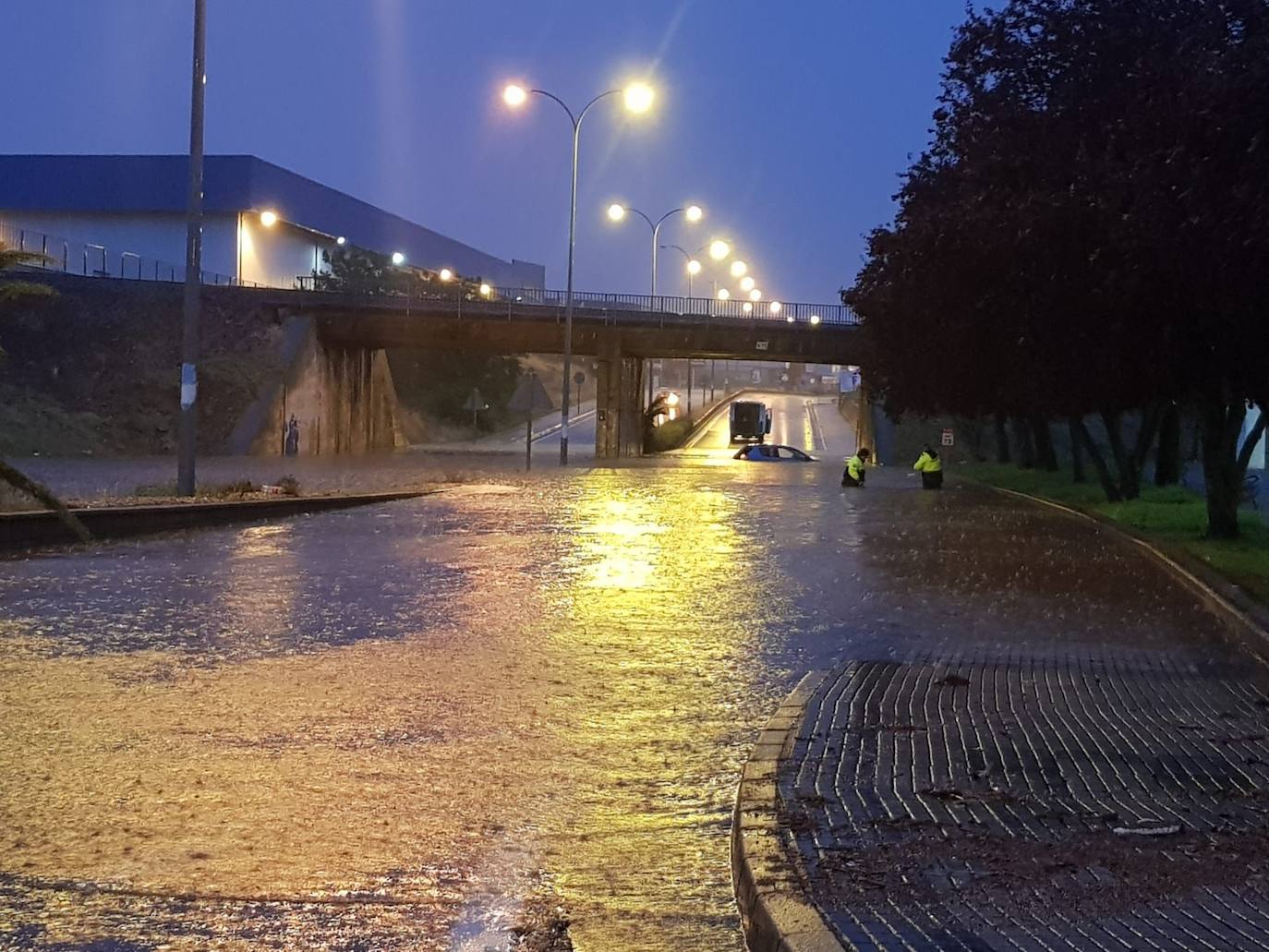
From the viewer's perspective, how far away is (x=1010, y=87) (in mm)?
25469

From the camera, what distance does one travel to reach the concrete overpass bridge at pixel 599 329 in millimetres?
65625

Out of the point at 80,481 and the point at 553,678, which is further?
the point at 80,481

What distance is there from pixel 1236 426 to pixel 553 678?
18.3m

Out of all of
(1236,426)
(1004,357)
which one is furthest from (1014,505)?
(1236,426)

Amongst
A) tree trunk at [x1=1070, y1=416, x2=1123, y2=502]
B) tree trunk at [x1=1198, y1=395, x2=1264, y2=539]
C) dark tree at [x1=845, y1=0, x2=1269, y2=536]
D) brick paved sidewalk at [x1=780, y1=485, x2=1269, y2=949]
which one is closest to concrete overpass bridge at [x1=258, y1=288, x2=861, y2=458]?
tree trunk at [x1=1070, y1=416, x2=1123, y2=502]

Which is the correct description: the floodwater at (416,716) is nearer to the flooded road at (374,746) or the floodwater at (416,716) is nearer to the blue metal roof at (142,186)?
the flooded road at (374,746)

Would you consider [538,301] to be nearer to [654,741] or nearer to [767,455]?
[767,455]

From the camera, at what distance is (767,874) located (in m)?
5.63

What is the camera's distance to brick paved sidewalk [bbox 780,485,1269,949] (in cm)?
511

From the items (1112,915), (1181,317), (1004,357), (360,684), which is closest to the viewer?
(1112,915)

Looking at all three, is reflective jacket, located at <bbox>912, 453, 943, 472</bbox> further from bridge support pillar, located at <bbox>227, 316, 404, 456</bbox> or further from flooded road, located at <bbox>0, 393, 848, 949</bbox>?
bridge support pillar, located at <bbox>227, 316, 404, 456</bbox>

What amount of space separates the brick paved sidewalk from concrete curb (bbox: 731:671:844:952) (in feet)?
0.23

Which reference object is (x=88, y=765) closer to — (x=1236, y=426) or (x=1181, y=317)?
(x=1181, y=317)

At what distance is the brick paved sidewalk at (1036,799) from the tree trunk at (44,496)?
10365 millimetres
